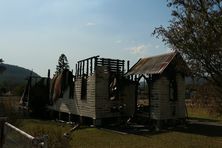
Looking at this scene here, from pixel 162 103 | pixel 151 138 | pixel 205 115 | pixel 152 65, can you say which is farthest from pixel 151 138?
pixel 205 115

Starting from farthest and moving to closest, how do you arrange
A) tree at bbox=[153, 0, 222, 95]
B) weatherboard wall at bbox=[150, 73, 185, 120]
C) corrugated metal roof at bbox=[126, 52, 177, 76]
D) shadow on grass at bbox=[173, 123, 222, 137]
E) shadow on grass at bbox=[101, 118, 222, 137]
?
corrugated metal roof at bbox=[126, 52, 177, 76]
weatherboard wall at bbox=[150, 73, 185, 120]
shadow on grass at bbox=[101, 118, 222, 137]
shadow on grass at bbox=[173, 123, 222, 137]
tree at bbox=[153, 0, 222, 95]

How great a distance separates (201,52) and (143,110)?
16.3m

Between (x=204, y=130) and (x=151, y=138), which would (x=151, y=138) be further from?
(x=204, y=130)

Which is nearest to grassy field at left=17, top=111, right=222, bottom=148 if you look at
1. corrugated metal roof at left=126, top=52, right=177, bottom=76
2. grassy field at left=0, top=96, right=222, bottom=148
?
grassy field at left=0, top=96, right=222, bottom=148

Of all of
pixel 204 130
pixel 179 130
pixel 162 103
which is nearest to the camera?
pixel 204 130

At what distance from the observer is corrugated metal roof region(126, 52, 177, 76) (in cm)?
2320

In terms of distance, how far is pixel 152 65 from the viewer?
24.6 meters

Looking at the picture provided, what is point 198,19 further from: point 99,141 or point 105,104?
point 105,104

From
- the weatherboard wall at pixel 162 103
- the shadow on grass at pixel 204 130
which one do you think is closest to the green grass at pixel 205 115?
the shadow on grass at pixel 204 130

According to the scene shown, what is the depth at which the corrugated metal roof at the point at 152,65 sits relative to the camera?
23.2m

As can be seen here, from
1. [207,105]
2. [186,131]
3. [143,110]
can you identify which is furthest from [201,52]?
[143,110]

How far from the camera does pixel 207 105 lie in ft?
33.0

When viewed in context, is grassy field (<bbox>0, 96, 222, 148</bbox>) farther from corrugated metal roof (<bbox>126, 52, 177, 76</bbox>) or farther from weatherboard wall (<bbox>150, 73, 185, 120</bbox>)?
corrugated metal roof (<bbox>126, 52, 177, 76</bbox>)

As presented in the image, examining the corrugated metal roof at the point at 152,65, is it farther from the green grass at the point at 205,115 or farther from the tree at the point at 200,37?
the tree at the point at 200,37
